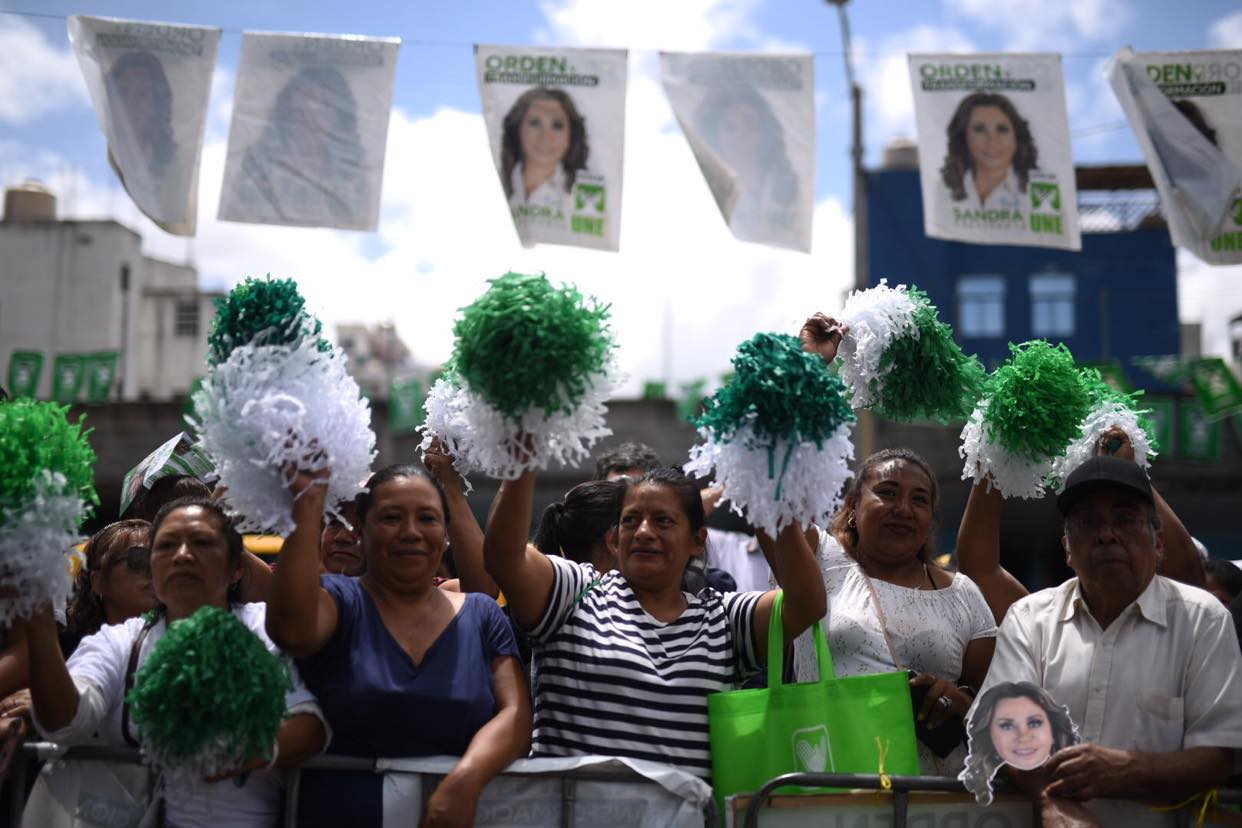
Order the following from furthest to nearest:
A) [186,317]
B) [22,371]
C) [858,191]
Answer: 1. [186,317]
2. [22,371]
3. [858,191]

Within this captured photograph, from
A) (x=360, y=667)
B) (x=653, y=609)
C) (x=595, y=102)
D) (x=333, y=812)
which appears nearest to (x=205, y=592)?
(x=360, y=667)

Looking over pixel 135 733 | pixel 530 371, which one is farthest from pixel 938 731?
pixel 135 733

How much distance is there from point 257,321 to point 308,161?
3960 millimetres

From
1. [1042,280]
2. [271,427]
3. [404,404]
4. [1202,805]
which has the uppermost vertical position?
[1042,280]

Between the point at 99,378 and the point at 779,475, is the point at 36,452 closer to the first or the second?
the point at 779,475

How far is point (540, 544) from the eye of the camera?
395 cm

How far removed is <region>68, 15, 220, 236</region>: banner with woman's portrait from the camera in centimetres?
627

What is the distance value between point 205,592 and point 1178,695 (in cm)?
244

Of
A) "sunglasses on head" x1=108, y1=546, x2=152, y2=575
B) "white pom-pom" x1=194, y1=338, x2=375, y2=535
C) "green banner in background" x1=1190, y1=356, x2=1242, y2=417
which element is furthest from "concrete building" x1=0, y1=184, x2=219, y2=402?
"white pom-pom" x1=194, y1=338, x2=375, y2=535

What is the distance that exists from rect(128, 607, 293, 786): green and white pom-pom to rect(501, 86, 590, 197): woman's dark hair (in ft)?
14.5

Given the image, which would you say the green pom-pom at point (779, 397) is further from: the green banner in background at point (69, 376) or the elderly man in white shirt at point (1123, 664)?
the green banner in background at point (69, 376)

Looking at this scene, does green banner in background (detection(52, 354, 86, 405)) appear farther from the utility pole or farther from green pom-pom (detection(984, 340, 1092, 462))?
green pom-pom (detection(984, 340, 1092, 462))

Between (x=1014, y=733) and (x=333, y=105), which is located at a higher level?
(x=333, y=105)

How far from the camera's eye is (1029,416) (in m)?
3.30
